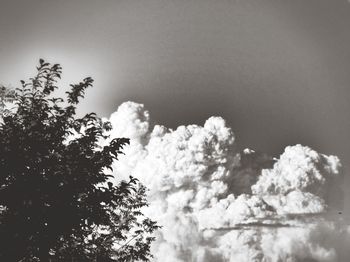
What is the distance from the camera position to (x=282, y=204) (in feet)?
317

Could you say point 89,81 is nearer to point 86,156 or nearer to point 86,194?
point 86,156

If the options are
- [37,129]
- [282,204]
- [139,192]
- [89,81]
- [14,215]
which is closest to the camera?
[14,215]

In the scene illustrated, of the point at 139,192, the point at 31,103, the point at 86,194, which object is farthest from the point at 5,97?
the point at 139,192

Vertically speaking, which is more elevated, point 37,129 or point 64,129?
point 64,129

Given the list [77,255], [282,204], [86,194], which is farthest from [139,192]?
[282,204]

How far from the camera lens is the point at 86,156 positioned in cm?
1287

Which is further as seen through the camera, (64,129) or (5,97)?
(5,97)

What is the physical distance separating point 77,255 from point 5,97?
614 cm

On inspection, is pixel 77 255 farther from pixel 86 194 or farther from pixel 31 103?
pixel 31 103

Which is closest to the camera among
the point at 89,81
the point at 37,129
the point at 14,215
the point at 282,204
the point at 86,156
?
the point at 14,215

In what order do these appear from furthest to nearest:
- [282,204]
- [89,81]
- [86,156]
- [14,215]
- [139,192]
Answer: [282,204] → [139,192] → [89,81] → [86,156] → [14,215]

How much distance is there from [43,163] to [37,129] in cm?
118

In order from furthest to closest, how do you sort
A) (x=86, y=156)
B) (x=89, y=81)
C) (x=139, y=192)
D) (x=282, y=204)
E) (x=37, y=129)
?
(x=282, y=204) < (x=139, y=192) < (x=89, y=81) < (x=86, y=156) < (x=37, y=129)

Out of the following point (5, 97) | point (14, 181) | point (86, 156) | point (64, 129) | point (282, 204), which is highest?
point (282, 204)
